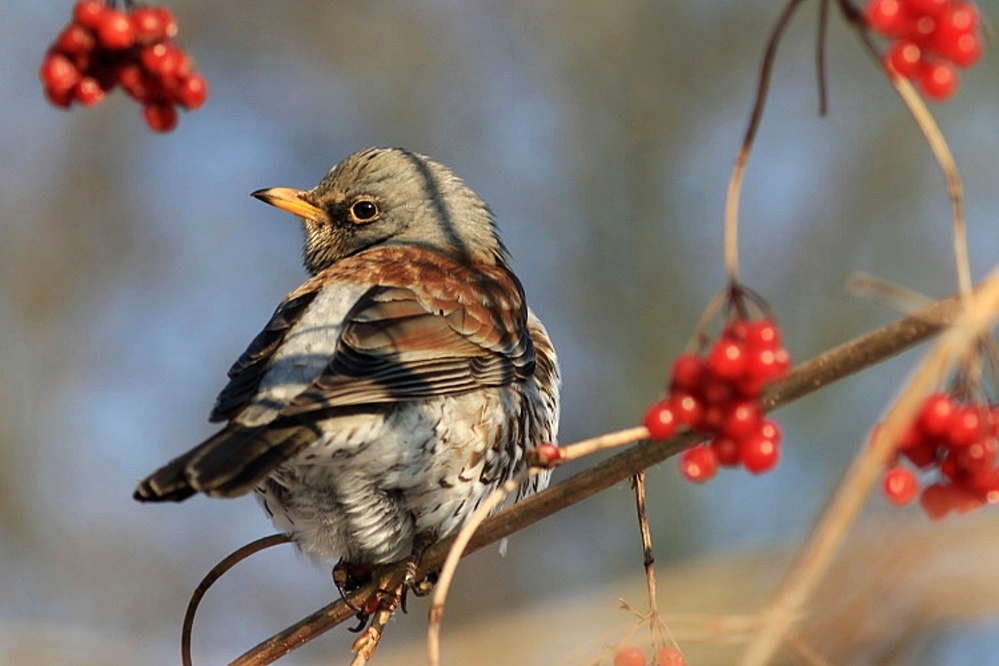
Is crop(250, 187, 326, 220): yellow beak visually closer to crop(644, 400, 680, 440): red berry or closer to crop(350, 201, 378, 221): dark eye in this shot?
crop(350, 201, 378, 221): dark eye

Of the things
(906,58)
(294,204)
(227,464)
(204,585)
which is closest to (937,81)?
(906,58)

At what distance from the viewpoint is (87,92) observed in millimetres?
2535

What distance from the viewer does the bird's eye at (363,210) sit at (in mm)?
5691

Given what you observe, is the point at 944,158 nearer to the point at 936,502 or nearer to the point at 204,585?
the point at 936,502

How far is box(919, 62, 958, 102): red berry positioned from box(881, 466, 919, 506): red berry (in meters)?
0.63

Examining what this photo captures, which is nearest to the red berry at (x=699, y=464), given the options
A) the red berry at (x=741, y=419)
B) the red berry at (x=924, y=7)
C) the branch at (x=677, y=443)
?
the branch at (x=677, y=443)

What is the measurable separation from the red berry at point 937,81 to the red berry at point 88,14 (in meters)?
1.54

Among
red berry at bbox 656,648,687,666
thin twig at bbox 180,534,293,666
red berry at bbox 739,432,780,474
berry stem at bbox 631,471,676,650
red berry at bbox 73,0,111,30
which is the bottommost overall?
red berry at bbox 656,648,687,666

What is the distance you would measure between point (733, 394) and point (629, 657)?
3.96ft

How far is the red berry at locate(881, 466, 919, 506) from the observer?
7.20 feet

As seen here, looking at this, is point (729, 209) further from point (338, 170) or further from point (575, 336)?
point (575, 336)

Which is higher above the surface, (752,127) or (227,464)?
(752,127)

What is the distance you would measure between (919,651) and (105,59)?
2703mm

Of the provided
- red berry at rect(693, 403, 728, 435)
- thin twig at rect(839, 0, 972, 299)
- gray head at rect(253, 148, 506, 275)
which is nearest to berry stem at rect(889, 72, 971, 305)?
thin twig at rect(839, 0, 972, 299)
